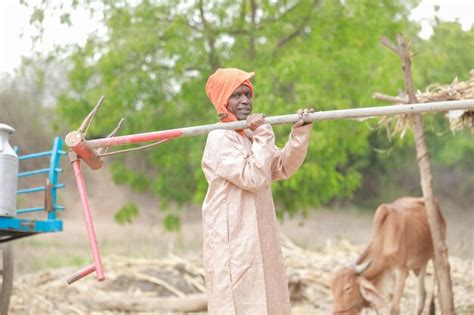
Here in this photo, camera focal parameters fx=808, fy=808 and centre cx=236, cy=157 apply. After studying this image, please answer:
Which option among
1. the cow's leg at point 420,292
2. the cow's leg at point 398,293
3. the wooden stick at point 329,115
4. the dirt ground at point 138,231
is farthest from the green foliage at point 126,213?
the wooden stick at point 329,115

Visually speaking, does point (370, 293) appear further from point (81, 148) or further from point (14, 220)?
point (81, 148)

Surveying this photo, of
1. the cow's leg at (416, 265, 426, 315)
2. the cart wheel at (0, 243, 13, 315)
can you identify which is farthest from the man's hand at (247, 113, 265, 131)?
the cow's leg at (416, 265, 426, 315)

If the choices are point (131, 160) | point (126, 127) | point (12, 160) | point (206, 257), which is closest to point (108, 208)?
point (131, 160)

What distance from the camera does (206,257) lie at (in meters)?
4.57

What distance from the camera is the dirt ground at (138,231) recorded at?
1722 centimetres

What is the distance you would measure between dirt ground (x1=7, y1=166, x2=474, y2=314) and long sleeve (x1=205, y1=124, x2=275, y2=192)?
1019cm

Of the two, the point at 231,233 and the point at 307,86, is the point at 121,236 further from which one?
the point at 231,233

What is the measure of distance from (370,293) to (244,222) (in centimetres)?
341

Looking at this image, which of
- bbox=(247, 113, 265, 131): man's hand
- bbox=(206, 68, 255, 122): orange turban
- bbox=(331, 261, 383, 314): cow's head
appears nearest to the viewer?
bbox=(247, 113, 265, 131): man's hand

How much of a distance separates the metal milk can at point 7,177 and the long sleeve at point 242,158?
7.40 feet

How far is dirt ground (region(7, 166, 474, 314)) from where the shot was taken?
1722 centimetres

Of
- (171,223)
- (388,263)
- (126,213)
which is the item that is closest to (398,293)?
(388,263)

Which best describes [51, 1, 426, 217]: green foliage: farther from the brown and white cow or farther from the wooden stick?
the wooden stick

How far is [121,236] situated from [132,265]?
11187mm
